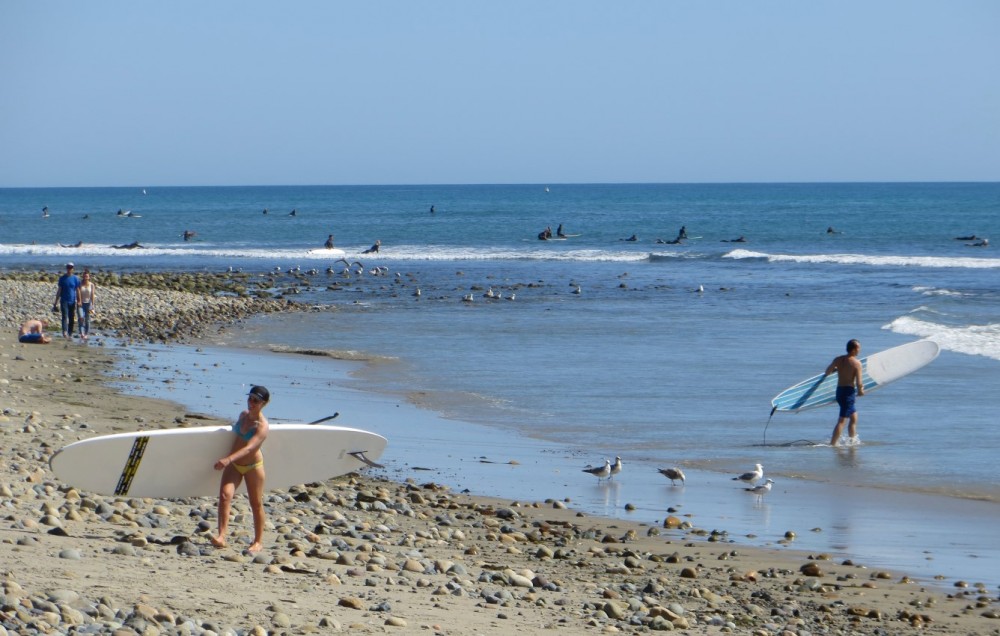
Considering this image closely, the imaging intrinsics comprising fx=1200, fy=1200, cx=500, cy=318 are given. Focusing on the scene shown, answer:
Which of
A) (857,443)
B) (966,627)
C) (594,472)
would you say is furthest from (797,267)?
(966,627)

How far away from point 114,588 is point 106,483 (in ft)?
7.52

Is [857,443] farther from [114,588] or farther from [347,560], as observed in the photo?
[114,588]

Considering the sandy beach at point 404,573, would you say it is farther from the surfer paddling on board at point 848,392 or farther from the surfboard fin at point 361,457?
the surfer paddling on board at point 848,392

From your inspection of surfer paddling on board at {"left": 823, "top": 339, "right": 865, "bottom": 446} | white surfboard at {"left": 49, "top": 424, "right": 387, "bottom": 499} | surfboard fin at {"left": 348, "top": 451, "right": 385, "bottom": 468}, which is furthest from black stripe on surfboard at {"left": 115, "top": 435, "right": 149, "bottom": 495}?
surfer paddling on board at {"left": 823, "top": 339, "right": 865, "bottom": 446}

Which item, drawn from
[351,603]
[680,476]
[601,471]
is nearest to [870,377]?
[680,476]

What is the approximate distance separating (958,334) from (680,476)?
15272mm

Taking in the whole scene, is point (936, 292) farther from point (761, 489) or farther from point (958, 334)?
point (761, 489)

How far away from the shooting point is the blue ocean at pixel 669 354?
11.8 metres

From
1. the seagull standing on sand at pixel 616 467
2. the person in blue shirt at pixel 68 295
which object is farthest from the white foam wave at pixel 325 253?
the seagull standing on sand at pixel 616 467

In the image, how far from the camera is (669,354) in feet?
71.9

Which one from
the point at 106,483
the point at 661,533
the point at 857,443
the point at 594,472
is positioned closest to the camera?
the point at 106,483

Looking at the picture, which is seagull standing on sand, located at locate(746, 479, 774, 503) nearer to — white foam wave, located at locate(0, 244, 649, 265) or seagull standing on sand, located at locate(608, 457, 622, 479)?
seagull standing on sand, located at locate(608, 457, 622, 479)

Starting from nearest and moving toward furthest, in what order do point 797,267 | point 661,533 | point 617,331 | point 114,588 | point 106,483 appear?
point 114,588
point 106,483
point 661,533
point 617,331
point 797,267

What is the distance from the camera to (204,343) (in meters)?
22.8
